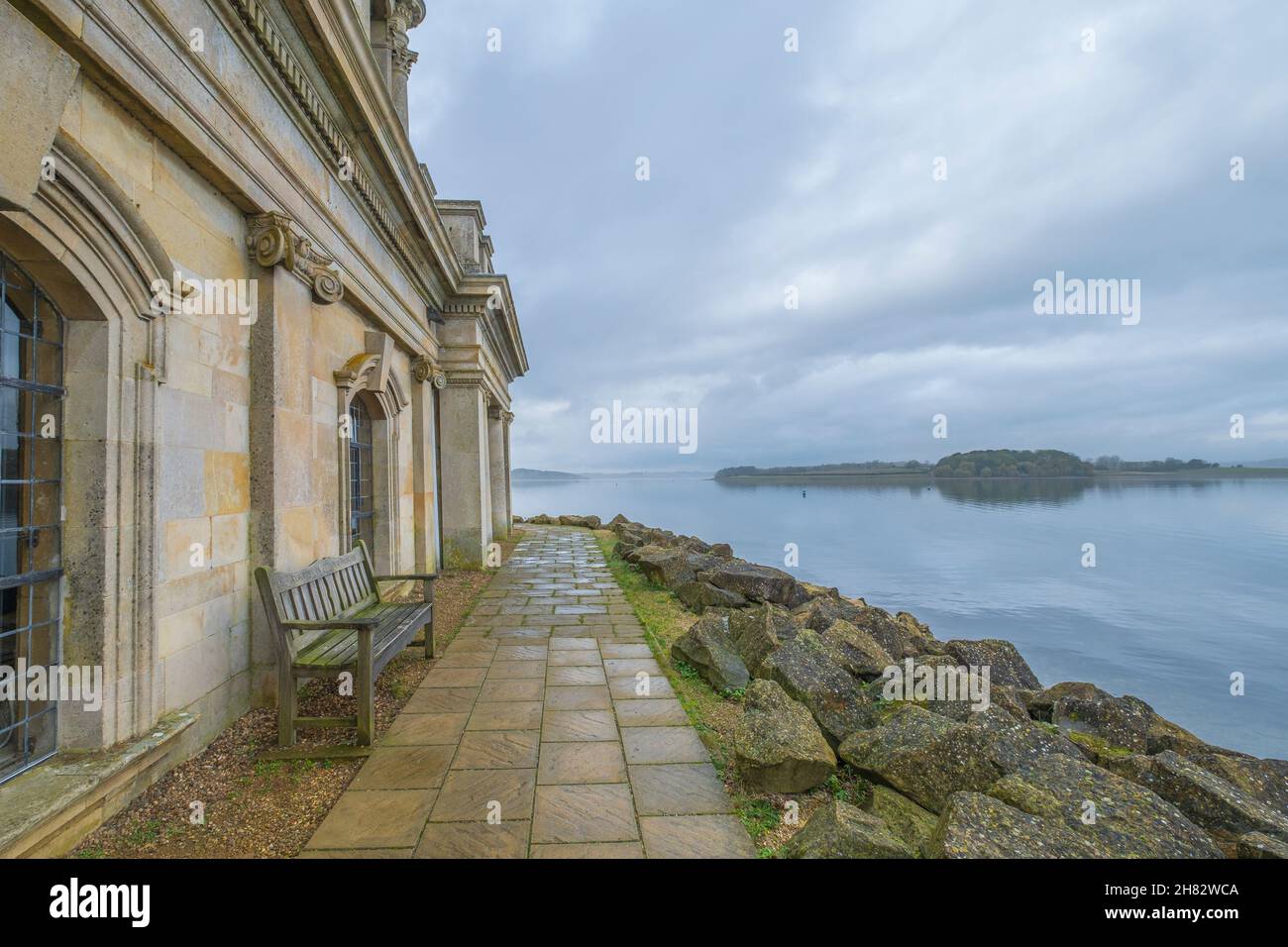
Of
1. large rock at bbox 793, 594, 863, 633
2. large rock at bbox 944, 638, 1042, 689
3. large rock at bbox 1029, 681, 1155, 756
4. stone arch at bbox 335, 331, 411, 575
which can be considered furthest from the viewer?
stone arch at bbox 335, 331, 411, 575

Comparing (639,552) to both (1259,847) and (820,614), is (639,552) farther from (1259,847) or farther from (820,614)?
(1259,847)

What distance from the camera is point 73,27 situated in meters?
2.46

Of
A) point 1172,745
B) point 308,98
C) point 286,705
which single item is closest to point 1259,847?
point 1172,745

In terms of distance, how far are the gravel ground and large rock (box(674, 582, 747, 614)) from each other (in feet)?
12.5

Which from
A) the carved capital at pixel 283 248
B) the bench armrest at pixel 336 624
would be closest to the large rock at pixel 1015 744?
the bench armrest at pixel 336 624

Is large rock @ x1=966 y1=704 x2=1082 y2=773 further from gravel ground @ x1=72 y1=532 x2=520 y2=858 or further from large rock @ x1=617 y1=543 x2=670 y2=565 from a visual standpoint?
large rock @ x1=617 y1=543 x2=670 y2=565

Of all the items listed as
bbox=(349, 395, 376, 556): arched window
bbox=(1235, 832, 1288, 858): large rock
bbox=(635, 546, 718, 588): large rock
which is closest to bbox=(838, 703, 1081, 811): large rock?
bbox=(1235, 832, 1288, 858): large rock

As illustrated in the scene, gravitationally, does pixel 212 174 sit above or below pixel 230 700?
above

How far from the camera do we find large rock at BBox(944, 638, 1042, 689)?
19.8ft

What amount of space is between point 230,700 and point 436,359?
7.25 meters

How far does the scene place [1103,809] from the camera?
96.3 inches
